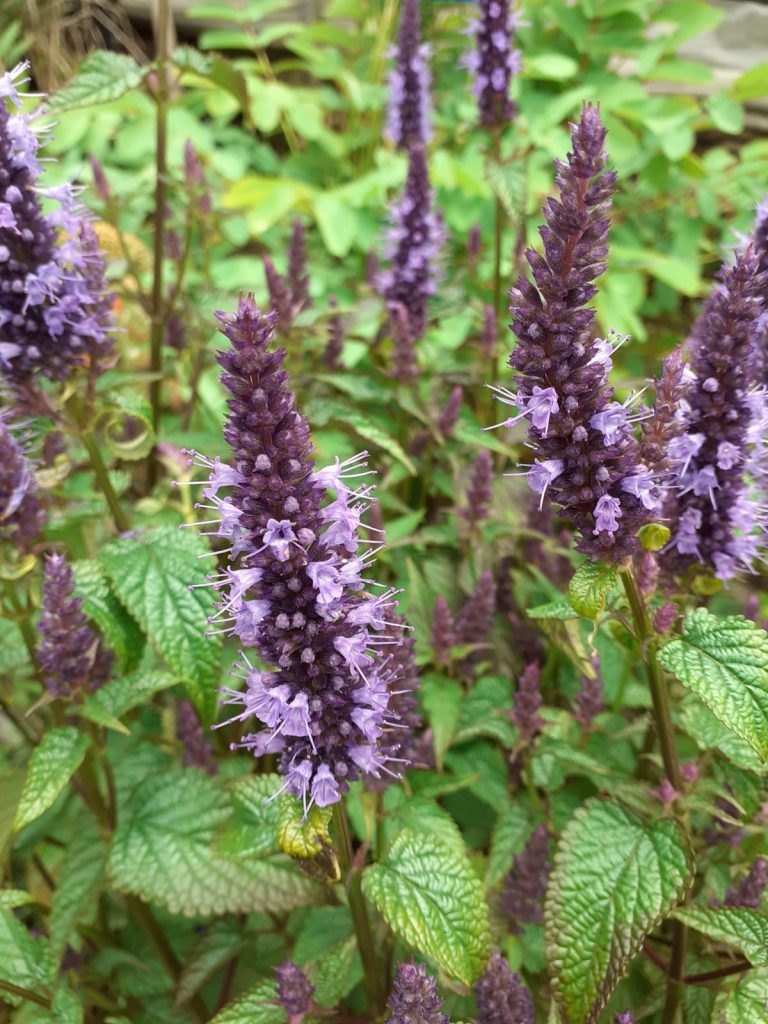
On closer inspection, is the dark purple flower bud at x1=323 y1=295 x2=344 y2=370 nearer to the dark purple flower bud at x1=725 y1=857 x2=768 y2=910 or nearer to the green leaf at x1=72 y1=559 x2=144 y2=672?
the green leaf at x1=72 y1=559 x2=144 y2=672

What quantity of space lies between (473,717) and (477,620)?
259mm

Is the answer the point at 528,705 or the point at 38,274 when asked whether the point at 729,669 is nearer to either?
the point at 528,705

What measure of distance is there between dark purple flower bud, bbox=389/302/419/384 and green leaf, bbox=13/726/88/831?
55.1 inches

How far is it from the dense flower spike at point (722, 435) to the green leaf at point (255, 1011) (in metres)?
1.11

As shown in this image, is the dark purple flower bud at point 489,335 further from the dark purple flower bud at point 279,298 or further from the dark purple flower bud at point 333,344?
the dark purple flower bud at point 279,298

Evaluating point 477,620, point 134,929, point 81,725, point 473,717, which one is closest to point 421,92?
point 477,620

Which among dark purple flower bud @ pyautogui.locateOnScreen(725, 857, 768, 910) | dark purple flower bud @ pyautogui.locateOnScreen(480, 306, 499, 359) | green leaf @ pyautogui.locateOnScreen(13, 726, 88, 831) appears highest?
dark purple flower bud @ pyautogui.locateOnScreen(480, 306, 499, 359)

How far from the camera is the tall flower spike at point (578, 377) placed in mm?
1126

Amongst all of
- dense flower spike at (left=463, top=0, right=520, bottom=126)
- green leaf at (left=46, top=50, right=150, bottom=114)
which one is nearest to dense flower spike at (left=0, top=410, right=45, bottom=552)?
green leaf at (left=46, top=50, right=150, bottom=114)

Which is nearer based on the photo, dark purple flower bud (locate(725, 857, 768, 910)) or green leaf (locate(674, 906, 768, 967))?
green leaf (locate(674, 906, 768, 967))

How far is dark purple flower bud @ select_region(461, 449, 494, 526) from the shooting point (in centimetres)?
229

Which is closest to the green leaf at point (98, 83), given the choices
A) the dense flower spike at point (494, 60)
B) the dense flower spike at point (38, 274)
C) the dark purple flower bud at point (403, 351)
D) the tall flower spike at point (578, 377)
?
the dense flower spike at point (38, 274)

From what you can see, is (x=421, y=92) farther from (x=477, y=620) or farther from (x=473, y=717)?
(x=473, y=717)

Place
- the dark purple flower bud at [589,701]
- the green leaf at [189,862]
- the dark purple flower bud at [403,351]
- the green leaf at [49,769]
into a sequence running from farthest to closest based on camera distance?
the dark purple flower bud at [403,351] < the dark purple flower bud at [589,701] < the green leaf at [189,862] < the green leaf at [49,769]
